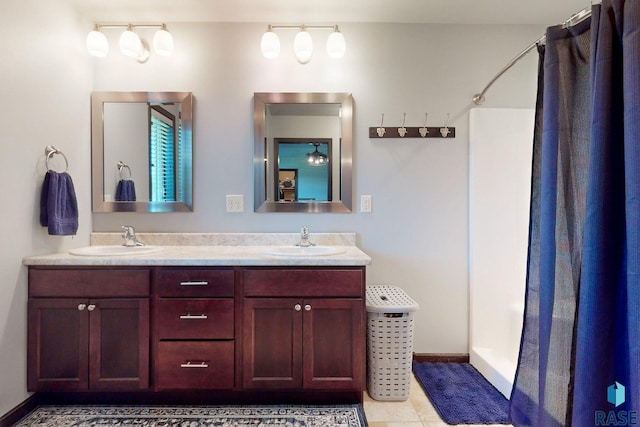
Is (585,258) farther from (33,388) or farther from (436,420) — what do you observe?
(33,388)

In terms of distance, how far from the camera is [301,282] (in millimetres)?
1635

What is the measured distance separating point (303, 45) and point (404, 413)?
2214mm

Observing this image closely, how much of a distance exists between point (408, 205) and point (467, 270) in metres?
0.61

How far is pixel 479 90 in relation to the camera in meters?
2.20

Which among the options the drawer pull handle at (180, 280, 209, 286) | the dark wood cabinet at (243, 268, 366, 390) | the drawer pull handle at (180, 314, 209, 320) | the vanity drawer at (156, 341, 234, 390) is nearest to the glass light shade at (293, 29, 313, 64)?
the dark wood cabinet at (243, 268, 366, 390)

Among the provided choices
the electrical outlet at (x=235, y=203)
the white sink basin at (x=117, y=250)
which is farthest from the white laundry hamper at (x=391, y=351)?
the white sink basin at (x=117, y=250)

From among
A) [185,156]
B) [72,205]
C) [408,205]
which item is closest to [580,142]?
[408,205]

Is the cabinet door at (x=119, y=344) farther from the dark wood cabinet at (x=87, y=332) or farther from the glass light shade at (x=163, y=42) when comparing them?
the glass light shade at (x=163, y=42)

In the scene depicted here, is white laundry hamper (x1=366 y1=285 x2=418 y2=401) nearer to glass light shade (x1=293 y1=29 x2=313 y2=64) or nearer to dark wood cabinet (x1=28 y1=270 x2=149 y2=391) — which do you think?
dark wood cabinet (x1=28 y1=270 x2=149 y2=391)

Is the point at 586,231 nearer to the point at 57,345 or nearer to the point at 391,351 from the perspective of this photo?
the point at 391,351

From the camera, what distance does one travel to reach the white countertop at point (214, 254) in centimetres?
162

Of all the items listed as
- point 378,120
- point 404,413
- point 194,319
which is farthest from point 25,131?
point 404,413

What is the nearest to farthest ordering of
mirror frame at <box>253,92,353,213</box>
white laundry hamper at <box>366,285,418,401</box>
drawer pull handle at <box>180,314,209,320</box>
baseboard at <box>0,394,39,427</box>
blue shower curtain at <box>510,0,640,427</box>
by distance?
blue shower curtain at <box>510,0,640,427</box>
baseboard at <box>0,394,39,427</box>
drawer pull handle at <box>180,314,209,320</box>
white laundry hamper at <box>366,285,418,401</box>
mirror frame at <box>253,92,353,213</box>

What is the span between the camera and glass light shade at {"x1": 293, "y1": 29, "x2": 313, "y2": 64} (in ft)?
6.57
